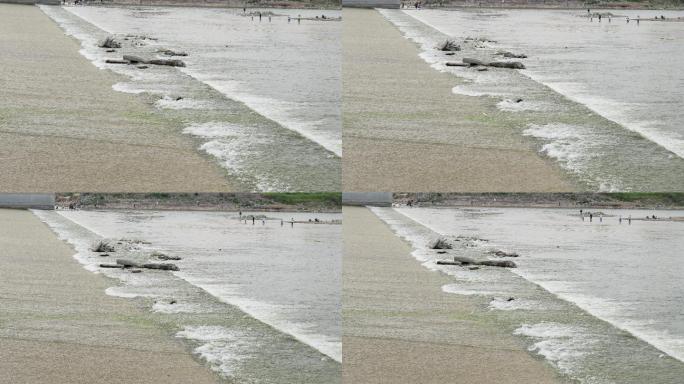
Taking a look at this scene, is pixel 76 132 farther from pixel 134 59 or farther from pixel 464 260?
pixel 464 260

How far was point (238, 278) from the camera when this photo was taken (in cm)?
970

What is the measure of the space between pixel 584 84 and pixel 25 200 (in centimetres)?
365

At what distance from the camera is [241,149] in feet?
30.5

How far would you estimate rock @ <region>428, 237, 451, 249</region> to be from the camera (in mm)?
9742

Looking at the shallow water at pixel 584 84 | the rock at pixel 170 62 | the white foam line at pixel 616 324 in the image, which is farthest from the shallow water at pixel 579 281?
the rock at pixel 170 62

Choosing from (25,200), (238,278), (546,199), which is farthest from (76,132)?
(546,199)

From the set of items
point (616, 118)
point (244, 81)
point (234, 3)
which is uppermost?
point (234, 3)

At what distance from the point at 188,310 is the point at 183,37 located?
181 cm

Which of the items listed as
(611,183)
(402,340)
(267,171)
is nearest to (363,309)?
(402,340)

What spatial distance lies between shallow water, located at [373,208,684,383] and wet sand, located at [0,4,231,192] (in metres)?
1.40

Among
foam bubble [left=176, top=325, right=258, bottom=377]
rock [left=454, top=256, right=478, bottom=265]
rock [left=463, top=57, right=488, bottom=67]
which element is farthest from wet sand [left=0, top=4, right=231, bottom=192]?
rock [left=463, top=57, right=488, bottom=67]

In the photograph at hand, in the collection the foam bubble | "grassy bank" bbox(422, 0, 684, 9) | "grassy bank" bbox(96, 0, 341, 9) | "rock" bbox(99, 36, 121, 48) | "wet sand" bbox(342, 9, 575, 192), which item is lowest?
the foam bubble

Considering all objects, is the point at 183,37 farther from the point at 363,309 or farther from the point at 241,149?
the point at 363,309

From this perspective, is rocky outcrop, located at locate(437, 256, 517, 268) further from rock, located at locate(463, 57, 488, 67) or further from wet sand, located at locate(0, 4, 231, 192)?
wet sand, located at locate(0, 4, 231, 192)
